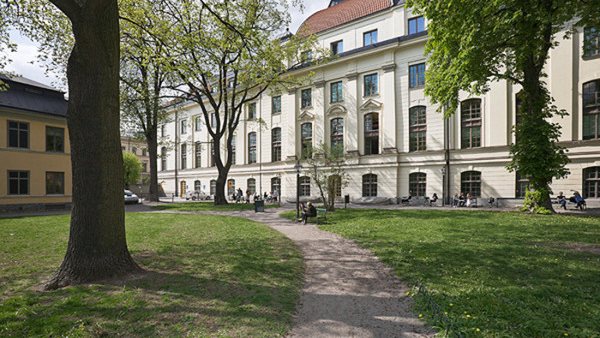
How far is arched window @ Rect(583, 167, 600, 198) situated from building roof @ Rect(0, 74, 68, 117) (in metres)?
37.8

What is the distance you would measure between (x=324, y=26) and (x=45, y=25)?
27.8 m

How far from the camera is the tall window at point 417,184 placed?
27.4m

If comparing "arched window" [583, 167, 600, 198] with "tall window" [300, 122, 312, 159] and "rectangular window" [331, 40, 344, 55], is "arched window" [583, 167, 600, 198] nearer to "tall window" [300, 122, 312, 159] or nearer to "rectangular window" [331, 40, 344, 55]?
"tall window" [300, 122, 312, 159]

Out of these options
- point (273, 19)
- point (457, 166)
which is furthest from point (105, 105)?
point (457, 166)

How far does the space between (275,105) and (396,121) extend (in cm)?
1510

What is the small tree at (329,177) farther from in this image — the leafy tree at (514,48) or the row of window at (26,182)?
the row of window at (26,182)

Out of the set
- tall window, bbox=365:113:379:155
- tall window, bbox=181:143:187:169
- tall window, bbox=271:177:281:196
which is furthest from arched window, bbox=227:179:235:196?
tall window, bbox=365:113:379:155

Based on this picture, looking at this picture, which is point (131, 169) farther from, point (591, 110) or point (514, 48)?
point (591, 110)

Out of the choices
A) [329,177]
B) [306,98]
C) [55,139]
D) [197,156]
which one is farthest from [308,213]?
[197,156]

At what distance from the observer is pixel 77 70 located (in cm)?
595

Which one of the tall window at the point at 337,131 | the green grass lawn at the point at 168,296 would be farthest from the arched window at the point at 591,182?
the green grass lawn at the point at 168,296

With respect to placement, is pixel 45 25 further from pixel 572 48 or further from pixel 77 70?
pixel 572 48

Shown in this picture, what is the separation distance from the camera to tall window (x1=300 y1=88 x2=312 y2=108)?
34.4m

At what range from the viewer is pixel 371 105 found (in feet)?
98.4
